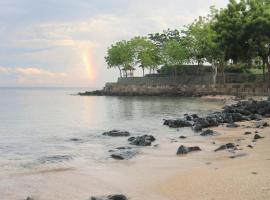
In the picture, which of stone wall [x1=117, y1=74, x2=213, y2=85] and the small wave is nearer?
the small wave

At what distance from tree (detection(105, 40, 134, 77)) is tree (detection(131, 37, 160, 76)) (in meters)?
1.45

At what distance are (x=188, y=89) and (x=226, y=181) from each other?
78.7 m

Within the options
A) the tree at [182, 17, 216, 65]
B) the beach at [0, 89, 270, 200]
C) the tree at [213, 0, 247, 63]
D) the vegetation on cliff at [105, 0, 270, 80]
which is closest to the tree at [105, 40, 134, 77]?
the vegetation on cliff at [105, 0, 270, 80]

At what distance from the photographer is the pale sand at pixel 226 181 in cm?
958

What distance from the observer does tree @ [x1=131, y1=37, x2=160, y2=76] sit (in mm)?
102644

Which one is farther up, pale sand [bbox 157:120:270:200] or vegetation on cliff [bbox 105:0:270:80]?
vegetation on cliff [bbox 105:0:270:80]

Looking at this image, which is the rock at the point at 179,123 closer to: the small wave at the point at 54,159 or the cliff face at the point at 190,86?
the small wave at the point at 54,159

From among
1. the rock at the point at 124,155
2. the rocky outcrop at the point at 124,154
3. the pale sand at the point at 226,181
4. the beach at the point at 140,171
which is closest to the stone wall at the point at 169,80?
the beach at the point at 140,171

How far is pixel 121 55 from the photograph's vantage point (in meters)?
106

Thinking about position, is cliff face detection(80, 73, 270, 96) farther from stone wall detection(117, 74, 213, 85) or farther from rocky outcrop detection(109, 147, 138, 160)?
rocky outcrop detection(109, 147, 138, 160)

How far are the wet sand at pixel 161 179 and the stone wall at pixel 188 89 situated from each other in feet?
183

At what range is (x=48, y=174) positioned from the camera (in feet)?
44.9

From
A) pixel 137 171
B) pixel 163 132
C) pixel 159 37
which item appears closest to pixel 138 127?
pixel 163 132

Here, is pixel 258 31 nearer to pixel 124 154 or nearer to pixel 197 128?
pixel 197 128
